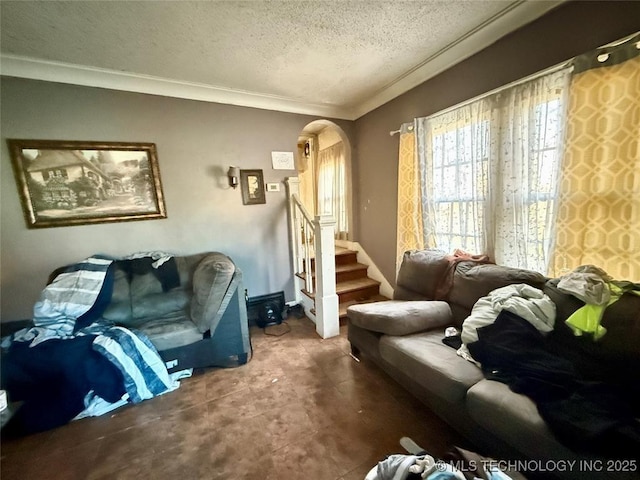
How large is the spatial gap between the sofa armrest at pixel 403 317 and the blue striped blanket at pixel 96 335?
1542 mm

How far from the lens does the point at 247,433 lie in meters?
1.45

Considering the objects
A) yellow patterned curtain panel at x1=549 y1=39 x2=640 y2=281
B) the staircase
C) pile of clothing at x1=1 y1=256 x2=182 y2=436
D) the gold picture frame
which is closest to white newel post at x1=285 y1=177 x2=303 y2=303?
the staircase

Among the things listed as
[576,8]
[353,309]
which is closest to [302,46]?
[576,8]

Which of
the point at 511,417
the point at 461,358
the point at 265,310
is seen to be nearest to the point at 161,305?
the point at 265,310

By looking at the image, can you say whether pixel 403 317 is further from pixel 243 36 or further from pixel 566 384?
pixel 243 36

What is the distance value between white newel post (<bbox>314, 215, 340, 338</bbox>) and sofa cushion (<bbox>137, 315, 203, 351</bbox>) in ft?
3.62

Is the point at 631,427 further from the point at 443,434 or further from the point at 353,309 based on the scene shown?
the point at 353,309

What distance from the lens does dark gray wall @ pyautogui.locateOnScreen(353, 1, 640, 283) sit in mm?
1409

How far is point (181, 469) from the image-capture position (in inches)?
49.8

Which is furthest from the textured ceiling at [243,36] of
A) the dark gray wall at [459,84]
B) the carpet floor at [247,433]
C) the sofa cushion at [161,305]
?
the carpet floor at [247,433]

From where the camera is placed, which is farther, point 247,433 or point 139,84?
point 139,84

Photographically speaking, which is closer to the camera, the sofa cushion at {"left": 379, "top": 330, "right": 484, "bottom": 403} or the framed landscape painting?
the sofa cushion at {"left": 379, "top": 330, "right": 484, "bottom": 403}

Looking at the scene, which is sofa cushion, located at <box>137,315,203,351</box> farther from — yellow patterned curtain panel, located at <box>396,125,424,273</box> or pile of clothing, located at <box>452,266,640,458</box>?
yellow patterned curtain panel, located at <box>396,125,424,273</box>

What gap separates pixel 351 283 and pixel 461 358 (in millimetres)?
1853
